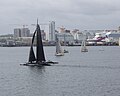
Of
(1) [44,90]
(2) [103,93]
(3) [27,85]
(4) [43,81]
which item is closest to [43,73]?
(4) [43,81]

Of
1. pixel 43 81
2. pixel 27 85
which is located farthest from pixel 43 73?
pixel 27 85

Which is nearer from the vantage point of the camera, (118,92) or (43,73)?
(118,92)

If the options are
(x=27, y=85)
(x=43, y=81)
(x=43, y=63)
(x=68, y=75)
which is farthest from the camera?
(x=43, y=63)

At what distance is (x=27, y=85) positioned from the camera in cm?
3869

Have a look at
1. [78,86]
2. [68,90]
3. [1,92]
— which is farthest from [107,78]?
[1,92]

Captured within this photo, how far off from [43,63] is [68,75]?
11.7 metres

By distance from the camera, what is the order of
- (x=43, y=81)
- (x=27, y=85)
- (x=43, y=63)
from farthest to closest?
(x=43, y=63)
(x=43, y=81)
(x=27, y=85)

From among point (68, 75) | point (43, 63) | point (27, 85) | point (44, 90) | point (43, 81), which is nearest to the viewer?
point (44, 90)

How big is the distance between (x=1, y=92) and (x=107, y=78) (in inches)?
535

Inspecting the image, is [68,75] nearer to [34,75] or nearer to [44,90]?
[34,75]

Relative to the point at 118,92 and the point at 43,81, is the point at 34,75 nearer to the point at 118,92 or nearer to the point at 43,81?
the point at 43,81

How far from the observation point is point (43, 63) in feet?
194

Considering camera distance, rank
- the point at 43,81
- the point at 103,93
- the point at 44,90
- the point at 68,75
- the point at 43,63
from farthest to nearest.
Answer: the point at 43,63
the point at 68,75
the point at 43,81
the point at 44,90
the point at 103,93

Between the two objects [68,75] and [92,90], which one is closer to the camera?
[92,90]
